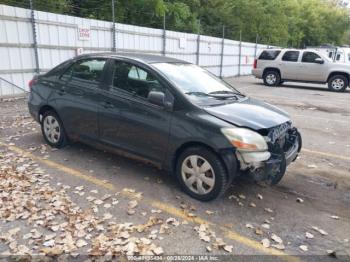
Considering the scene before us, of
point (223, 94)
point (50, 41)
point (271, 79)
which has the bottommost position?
point (271, 79)

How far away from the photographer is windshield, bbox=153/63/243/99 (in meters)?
4.53

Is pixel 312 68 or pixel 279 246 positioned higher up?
pixel 312 68

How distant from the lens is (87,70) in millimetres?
5281

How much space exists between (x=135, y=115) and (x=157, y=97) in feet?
1.55

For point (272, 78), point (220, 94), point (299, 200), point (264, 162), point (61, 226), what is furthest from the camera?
point (272, 78)

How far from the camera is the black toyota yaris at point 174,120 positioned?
3939 millimetres

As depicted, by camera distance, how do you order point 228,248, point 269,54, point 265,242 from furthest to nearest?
point 269,54, point 265,242, point 228,248

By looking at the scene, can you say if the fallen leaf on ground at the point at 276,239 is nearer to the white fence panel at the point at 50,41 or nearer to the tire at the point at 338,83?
the white fence panel at the point at 50,41

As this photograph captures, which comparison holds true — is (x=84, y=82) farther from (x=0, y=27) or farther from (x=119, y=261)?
(x=0, y=27)

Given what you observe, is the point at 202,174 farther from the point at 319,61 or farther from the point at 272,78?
the point at 272,78

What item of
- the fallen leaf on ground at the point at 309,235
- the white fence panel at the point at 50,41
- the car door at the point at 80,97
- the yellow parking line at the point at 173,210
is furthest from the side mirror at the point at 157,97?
the white fence panel at the point at 50,41

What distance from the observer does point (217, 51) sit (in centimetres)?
2069

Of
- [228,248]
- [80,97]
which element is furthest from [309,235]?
[80,97]

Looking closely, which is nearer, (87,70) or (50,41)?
(87,70)
